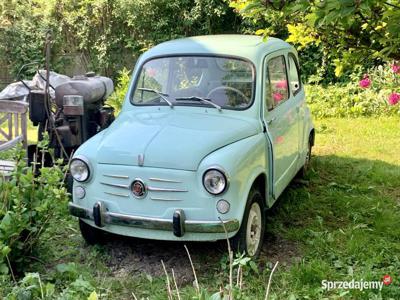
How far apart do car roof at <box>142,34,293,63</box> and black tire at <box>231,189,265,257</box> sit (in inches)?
53.5

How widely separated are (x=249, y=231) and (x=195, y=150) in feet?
2.56

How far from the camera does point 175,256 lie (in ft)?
13.5

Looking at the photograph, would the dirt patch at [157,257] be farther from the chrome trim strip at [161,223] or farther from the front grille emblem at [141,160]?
the front grille emblem at [141,160]

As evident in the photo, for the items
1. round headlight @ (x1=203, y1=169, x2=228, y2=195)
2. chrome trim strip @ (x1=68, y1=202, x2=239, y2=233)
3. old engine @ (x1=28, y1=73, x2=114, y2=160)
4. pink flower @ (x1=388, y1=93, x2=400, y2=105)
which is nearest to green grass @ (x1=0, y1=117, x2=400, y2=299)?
chrome trim strip @ (x1=68, y1=202, x2=239, y2=233)

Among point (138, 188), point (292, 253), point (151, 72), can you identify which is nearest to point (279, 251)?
point (292, 253)

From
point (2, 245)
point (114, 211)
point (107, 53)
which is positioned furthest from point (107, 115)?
point (107, 53)

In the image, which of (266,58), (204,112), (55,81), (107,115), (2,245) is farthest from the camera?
(55,81)

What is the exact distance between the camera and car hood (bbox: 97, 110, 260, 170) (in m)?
3.71

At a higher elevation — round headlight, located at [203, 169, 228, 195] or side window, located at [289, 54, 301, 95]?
side window, located at [289, 54, 301, 95]

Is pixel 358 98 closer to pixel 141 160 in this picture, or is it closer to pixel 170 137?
pixel 170 137

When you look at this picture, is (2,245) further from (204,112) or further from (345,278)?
(345,278)

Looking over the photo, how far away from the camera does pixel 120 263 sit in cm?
405

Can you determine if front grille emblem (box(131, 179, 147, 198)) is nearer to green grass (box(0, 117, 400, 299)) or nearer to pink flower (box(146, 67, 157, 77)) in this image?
green grass (box(0, 117, 400, 299))

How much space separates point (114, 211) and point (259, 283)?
123 cm
